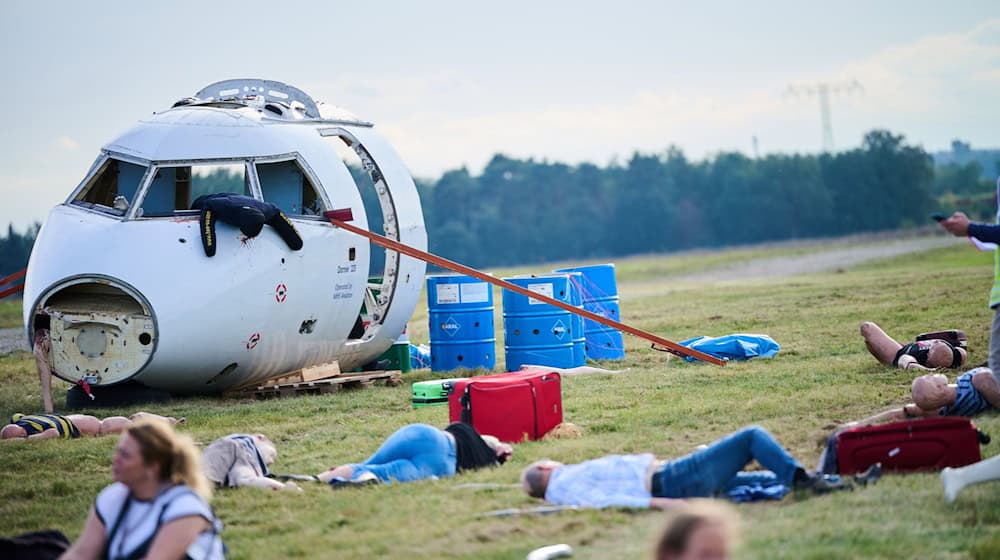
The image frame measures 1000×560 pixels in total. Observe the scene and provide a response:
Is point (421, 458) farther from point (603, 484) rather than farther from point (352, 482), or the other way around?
point (603, 484)

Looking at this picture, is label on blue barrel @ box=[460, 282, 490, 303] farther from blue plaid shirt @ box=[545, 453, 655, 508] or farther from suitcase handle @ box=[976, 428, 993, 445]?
suitcase handle @ box=[976, 428, 993, 445]

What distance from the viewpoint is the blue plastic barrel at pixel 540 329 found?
17.8 meters

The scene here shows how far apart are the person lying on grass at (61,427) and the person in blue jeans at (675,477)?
5.89 m

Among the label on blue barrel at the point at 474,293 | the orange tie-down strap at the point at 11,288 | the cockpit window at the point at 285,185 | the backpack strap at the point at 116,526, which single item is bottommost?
the backpack strap at the point at 116,526

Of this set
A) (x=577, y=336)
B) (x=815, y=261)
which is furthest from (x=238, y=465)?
(x=815, y=261)

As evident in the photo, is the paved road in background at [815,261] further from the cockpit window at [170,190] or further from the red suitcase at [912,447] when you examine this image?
the red suitcase at [912,447]

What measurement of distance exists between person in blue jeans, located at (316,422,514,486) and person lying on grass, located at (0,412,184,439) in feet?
13.1

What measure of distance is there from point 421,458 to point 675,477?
2.24m

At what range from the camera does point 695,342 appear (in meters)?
18.3

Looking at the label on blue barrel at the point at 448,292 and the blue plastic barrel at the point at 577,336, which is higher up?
the label on blue barrel at the point at 448,292

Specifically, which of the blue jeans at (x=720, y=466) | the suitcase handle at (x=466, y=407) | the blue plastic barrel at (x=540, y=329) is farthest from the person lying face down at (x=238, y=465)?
the blue plastic barrel at (x=540, y=329)

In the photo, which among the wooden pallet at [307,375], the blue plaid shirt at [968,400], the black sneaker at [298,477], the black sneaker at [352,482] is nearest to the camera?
the black sneaker at [352,482]

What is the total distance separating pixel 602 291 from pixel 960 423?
35.4ft

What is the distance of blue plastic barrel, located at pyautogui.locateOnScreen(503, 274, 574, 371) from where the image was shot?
1775 cm
